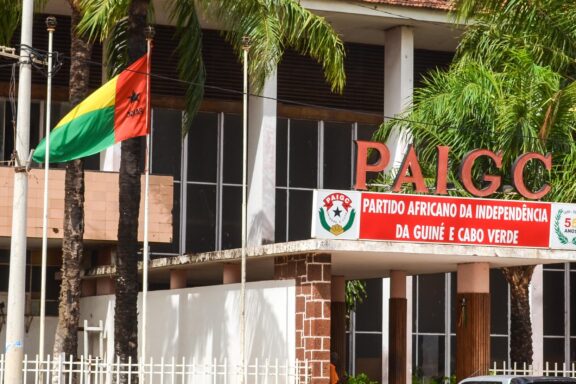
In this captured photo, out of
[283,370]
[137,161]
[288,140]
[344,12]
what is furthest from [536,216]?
[288,140]

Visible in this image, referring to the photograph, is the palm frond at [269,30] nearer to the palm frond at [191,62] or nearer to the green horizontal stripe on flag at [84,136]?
the palm frond at [191,62]

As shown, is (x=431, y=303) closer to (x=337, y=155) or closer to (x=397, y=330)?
(x=337, y=155)

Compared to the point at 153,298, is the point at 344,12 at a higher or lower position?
higher

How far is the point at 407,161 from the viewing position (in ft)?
82.6

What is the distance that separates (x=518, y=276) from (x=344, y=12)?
925cm

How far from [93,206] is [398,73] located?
10.0m

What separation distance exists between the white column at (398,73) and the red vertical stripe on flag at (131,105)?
15.7m

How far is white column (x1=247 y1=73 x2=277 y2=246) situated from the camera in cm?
3600

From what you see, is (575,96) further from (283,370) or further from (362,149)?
(283,370)

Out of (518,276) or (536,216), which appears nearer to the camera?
(536,216)

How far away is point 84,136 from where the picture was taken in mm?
21609

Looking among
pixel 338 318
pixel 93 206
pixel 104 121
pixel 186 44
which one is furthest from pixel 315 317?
pixel 93 206

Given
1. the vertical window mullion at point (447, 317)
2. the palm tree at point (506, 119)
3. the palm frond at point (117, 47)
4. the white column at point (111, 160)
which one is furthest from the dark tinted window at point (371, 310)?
the palm frond at point (117, 47)

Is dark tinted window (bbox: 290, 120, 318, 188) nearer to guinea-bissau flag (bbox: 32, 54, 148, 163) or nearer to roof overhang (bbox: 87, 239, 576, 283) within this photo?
roof overhang (bbox: 87, 239, 576, 283)
